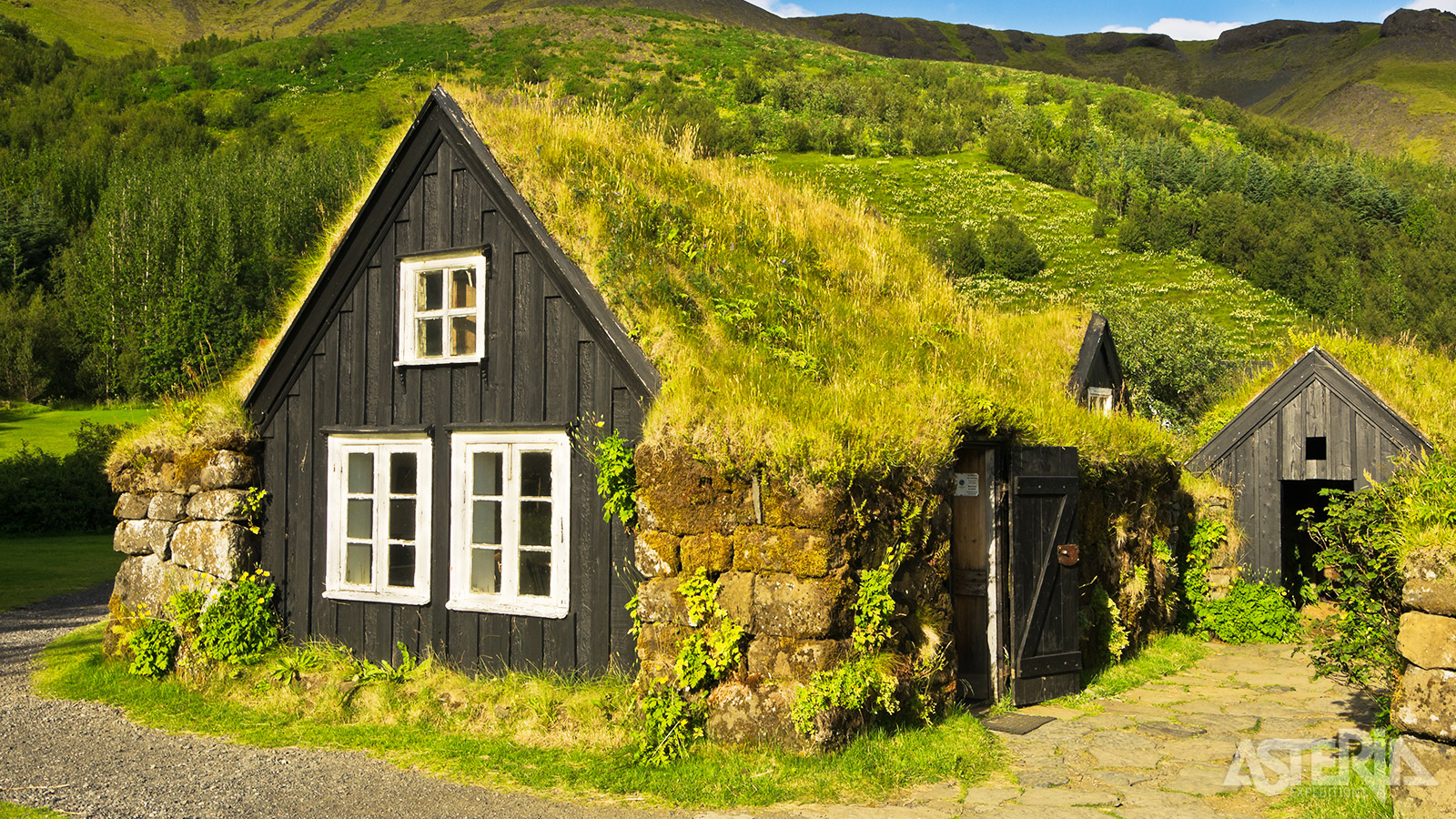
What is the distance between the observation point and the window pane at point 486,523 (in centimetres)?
945

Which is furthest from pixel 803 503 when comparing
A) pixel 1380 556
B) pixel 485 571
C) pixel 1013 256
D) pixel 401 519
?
pixel 1013 256

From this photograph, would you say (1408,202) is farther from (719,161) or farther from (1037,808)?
(1037,808)

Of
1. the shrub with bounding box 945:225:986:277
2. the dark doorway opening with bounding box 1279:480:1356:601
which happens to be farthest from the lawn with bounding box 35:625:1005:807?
the shrub with bounding box 945:225:986:277

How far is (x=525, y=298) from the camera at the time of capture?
30.8 feet

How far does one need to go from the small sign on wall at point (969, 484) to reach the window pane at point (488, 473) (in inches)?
186

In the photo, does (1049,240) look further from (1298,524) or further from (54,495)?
(54,495)

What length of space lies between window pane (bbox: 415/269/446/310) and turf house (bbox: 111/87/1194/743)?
1.6 inches

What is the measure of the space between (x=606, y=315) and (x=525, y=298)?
1.14 metres

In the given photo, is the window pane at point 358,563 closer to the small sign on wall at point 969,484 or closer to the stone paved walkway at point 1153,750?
the stone paved walkway at point 1153,750

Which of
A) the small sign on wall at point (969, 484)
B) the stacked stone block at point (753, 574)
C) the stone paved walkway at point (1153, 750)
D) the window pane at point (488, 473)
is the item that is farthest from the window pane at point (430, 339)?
the stone paved walkway at point (1153, 750)

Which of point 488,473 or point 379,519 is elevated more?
point 488,473

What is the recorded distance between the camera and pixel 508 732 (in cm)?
833

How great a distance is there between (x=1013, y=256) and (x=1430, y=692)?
53.8m

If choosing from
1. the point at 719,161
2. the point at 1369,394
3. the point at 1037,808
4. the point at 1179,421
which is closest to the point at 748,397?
the point at 1037,808
